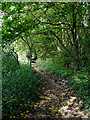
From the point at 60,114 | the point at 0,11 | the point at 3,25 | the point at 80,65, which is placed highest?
the point at 0,11

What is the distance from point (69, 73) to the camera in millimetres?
7000

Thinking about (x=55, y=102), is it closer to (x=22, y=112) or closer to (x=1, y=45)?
(x=22, y=112)

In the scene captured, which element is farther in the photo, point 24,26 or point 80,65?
point 80,65

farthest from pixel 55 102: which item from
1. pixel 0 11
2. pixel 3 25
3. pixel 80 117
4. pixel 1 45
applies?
pixel 0 11

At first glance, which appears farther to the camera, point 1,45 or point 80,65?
point 80,65

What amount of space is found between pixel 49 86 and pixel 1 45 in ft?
12.9

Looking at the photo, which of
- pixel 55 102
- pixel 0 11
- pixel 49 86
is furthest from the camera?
pixel 49 86

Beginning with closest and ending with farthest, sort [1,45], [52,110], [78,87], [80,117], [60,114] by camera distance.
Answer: [1,45], [80,117], [60,114], [52,110], [78,87]

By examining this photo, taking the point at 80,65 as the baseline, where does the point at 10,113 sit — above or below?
below

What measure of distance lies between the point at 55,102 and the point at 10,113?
180cm

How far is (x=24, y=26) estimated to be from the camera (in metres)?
3.33

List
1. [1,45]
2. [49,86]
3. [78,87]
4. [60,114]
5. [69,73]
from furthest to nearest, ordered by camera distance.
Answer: [69,73], [49,86], [78,87], [60,114], [1,45]

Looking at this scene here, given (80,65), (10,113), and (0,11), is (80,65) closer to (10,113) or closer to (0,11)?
(10,113)

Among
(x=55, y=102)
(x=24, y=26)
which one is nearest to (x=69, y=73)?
(x=55, y=102)
